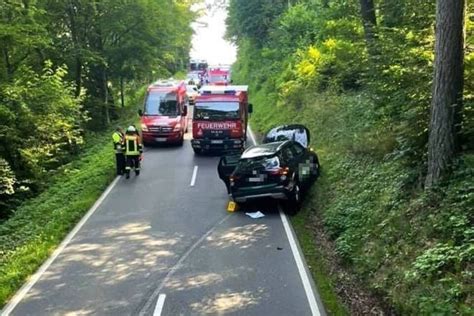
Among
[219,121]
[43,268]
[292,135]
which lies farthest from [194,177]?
[43,268]

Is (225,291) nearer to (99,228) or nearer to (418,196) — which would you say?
(418,196)

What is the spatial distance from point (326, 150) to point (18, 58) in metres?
15.4

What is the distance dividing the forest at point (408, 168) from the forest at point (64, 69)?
34.9ft

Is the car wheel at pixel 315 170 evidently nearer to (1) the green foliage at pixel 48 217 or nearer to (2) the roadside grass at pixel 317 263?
(2) the roadside grass at pixel 317 263

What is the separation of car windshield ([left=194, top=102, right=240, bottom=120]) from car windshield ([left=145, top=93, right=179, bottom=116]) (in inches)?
149

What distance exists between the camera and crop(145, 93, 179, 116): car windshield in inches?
1013

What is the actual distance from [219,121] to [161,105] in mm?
4908

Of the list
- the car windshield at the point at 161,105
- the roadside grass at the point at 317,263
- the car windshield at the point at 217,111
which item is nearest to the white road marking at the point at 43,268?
the roadside grass at the point at 317,263

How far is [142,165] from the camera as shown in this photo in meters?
21.6

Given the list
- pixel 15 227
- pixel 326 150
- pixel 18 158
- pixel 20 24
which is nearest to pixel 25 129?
pixel 18 158

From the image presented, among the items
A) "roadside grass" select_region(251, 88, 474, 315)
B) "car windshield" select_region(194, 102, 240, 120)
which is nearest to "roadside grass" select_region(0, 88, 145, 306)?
"car windshield" select_region(194, 102, 240, 120)

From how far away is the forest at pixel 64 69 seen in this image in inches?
830

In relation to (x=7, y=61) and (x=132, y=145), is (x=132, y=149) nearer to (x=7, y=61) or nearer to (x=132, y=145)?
(x=132, y=145)

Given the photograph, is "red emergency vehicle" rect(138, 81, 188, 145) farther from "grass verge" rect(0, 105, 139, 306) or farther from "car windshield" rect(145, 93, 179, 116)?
"grass verge" rect(0, 105, 139, 306)
